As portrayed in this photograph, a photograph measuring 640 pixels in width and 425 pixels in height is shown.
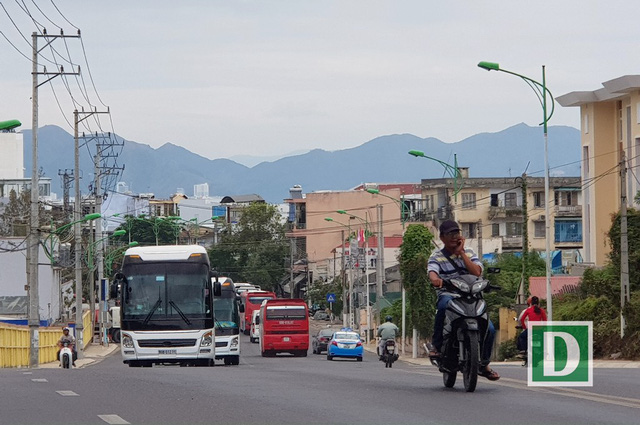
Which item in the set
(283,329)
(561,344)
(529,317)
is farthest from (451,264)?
(283,329)

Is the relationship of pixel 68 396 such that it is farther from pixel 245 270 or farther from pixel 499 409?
pixel 245 270

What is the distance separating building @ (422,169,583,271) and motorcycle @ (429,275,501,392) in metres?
77.0

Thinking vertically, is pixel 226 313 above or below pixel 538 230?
below

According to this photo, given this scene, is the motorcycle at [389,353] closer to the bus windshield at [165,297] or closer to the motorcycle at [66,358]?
the bus windshield at [165,297]

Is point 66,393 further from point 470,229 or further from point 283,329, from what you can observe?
point 470,229

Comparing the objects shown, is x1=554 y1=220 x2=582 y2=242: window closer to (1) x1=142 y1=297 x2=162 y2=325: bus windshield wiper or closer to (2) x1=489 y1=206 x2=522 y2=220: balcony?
(2) x1=489 y1=206 x2=522 y2=220: balcony

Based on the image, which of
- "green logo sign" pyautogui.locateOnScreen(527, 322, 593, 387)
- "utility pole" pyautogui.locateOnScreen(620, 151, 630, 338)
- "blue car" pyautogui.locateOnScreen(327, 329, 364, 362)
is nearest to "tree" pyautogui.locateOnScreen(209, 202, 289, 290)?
"blue car" pyautogui.locateOnScreen(327, 329, 364, 362)

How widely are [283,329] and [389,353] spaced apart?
72.0ft

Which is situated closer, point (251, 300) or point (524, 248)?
point (524, 248)

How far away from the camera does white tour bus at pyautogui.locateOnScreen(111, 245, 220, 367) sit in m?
28.6

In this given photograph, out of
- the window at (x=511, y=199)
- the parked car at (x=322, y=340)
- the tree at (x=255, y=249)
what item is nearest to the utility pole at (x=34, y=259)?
the parked car at (x=322, y=340)

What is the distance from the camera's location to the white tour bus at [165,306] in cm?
2861

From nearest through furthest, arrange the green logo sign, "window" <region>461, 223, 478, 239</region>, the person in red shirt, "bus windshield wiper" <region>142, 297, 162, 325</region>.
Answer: the person in red shirt
the green logo sign
"bus windshield wiper" <region>142, 297, 162, 325</region>
"window" <region>461, 223, 478, 239</region>

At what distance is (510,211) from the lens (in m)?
95.1
